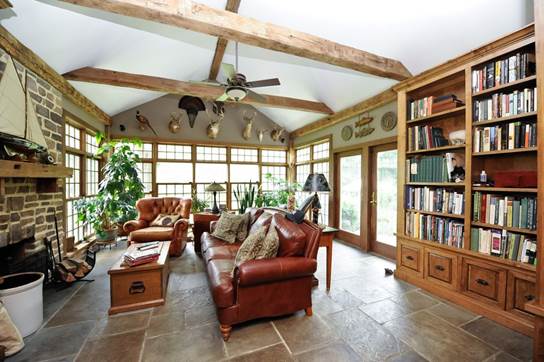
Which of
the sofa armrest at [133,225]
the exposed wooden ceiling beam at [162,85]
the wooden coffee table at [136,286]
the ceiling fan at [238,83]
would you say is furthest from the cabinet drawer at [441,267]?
the sofa armrest at [133,225]

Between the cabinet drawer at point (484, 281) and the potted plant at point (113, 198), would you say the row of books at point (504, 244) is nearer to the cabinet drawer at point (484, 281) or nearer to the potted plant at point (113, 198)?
the cabinet drawer at point (484, 281)

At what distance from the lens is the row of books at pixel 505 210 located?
202 cm

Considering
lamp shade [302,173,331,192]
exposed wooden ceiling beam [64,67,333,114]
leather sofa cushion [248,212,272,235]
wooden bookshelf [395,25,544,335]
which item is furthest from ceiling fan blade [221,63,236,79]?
wooden bookshelf [395,25,544,335]

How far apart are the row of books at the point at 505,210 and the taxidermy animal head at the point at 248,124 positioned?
16.8ft

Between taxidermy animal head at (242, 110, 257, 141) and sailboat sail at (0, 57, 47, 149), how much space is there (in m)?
4.40

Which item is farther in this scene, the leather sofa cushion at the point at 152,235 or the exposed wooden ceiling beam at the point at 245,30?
the leather sofa cushion at the point at 152,235

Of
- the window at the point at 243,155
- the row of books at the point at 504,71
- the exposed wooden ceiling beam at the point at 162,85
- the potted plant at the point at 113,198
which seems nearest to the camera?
the row of books at the point at 504,71

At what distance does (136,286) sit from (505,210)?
3.65 m

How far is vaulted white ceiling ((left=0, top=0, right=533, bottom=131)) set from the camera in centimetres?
233

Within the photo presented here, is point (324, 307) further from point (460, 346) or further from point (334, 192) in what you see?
point (334, 192)

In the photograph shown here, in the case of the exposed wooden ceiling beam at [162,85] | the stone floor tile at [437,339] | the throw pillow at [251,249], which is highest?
the exposed wooden ceiling beam at [162,85]

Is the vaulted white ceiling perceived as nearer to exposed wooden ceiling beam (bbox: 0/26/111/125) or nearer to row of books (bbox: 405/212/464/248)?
exposed wooden ceiling beam (bbox: 0/26/111/125)

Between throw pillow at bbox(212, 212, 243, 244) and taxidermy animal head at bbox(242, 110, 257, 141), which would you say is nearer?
throw pillow at bbox(212, 212, 243, 244)

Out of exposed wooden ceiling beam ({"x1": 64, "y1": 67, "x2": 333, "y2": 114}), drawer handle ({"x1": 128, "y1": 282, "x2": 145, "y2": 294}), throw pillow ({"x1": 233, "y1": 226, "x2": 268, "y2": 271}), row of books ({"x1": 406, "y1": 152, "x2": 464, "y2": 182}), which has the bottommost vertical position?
drawer handle ({"x1": 128, "y1": 282, "x2": 145, "y2": 294})
